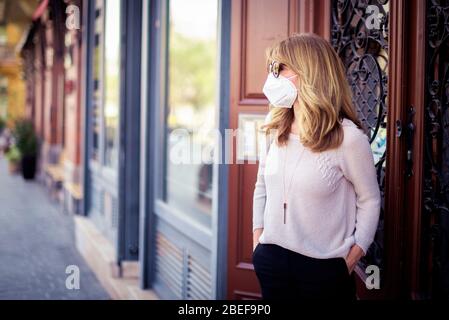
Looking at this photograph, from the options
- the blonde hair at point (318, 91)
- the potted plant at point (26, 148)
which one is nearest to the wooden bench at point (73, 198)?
the potted plant at point (26, 148)

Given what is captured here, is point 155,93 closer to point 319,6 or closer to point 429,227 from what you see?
point 319,6

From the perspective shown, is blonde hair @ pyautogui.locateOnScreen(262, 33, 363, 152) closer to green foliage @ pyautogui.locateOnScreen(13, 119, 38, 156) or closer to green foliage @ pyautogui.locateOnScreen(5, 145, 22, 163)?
green foliage @ pyautogui.locateOnScreen(13, 119, 38, 156)

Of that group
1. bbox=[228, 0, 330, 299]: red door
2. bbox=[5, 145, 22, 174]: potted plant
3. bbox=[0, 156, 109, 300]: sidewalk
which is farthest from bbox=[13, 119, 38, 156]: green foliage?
bbox=[228, 0, 330, 299]: red door

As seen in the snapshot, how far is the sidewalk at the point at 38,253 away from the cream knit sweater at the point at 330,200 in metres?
3.79

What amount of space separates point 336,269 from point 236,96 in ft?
5.71

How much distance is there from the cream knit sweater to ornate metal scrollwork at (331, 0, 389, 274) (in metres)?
0.59

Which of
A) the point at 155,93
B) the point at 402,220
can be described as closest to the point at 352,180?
the point at 402,220

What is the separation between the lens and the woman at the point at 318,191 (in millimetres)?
2512

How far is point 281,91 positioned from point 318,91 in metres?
0.17

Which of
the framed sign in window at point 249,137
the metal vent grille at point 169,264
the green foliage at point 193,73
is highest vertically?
the green foliage at point 193,73

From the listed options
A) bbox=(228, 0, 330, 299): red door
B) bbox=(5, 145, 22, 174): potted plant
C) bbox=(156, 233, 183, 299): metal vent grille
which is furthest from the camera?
bbox=(5, 145, 22, 174): potted plant

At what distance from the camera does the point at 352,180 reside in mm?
2537

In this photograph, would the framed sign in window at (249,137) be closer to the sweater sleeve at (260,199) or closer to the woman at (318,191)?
the sweater sleeve at (260,199)

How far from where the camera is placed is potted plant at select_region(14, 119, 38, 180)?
16812mm
